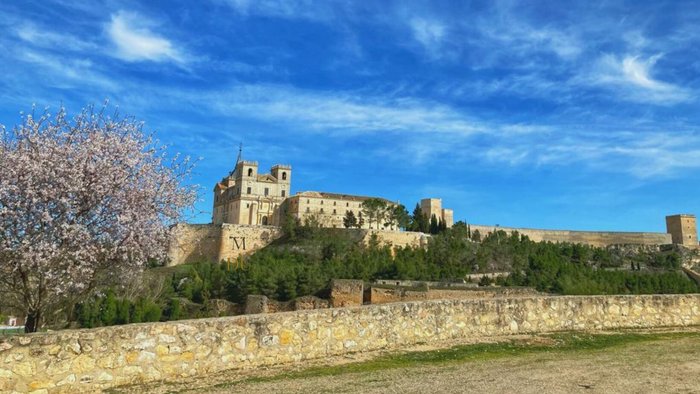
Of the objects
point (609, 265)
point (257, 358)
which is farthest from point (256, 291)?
point (609, 265)

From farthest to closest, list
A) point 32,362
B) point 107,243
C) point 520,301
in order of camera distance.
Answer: point 520,301
point 107,243
point 32,362

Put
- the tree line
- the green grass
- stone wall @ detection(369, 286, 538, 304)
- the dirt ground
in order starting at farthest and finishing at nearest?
the tree line → stone wall @ detection(369, 286, 538, 304) → the green grass → the dirt ground

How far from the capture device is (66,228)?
9125mm

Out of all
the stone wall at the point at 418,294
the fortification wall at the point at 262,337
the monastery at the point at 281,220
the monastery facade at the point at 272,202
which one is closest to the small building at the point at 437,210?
the monastery at the point at 281,220

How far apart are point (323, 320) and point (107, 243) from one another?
3.99m

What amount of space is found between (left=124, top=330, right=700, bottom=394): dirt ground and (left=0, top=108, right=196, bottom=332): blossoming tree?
10.8ft

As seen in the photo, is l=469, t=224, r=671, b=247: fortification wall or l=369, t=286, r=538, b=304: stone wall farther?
l=469, t=224, r=671, b=247: fortification wall

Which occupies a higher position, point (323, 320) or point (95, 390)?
point (323, 320)

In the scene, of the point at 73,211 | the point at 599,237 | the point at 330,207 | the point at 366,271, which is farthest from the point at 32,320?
the point at 599,237

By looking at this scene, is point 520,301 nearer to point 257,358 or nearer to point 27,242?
point 257,358

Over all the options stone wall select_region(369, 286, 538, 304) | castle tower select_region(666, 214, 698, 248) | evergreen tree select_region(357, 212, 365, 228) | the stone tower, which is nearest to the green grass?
stone wall select_region(369, 286, 538, 304)

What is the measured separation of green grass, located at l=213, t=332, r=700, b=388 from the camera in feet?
27.0

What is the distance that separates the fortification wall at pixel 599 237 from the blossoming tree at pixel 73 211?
92.7 meters

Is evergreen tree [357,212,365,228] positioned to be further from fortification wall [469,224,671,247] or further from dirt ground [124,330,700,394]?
dirt ground [124,330,700,394]
